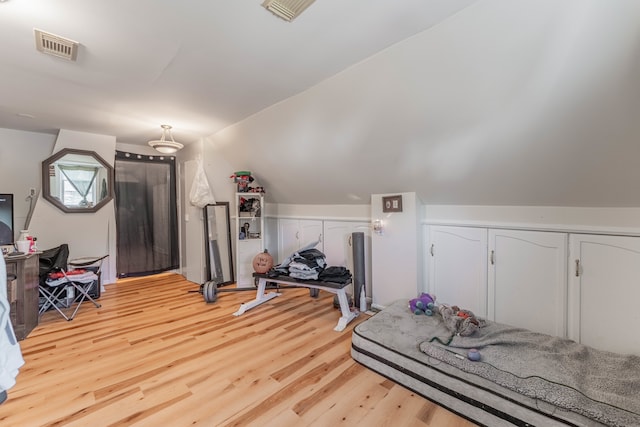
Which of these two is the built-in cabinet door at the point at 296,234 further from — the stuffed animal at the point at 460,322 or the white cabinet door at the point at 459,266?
the stuffed animal at the point at 460,322

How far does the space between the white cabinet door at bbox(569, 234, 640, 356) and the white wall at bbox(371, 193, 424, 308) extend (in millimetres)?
1194

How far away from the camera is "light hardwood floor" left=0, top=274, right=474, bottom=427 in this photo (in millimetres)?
1684

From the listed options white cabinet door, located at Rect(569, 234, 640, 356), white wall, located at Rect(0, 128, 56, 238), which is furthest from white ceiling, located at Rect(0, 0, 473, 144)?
white cabinet door, located at Rect(569, 234, 640, 356)

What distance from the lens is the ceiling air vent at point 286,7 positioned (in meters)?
1.49

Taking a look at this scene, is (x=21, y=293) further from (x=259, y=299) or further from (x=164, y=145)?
(x=259, y=299)

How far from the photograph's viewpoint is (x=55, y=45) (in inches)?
73.3

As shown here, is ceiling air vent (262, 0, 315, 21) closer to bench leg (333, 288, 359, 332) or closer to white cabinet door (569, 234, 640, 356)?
bench leg (333, 288, 359, 332)

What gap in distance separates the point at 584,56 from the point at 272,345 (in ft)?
9.49

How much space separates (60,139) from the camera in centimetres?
389

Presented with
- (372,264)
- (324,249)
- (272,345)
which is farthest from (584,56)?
(324,249)

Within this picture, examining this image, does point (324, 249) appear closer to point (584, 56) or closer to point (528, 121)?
point (528, 121)

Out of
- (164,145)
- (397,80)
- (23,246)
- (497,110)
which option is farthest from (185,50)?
(23,246)

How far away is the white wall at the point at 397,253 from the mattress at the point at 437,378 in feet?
1.45

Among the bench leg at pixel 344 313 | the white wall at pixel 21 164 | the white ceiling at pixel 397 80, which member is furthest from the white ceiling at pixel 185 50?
the bench leg at pixel 344 313
